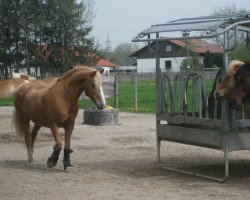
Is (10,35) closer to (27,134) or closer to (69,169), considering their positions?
(27,134)

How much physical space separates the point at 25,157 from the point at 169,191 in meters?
4.28

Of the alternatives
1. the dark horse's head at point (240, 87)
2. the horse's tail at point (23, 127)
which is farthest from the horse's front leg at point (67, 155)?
the dark horse's head at point (240, 87)

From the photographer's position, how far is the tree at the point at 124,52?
4160 inches

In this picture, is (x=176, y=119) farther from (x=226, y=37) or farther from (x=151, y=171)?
(x=226, y=37)

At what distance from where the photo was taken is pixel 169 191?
695 centimetres

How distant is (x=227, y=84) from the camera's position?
24.2ft

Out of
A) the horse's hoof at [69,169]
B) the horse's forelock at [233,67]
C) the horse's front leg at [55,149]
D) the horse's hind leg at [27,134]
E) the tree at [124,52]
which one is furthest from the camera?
the tree at [124,52]

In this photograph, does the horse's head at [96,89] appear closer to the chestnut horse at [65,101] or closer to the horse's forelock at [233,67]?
the chestnut horse at [65,101]

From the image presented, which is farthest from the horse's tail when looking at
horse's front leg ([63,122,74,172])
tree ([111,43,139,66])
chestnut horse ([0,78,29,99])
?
tree ([111,43,139,66])

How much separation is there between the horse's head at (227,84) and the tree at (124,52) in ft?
316

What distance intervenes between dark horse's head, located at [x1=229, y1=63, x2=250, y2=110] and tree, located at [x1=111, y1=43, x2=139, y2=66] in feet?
316

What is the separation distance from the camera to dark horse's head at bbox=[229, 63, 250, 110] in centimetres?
727

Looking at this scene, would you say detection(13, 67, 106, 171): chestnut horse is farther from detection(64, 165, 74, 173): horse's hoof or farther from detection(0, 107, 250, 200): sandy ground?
detection(0, 107, 250, 200): sandy ground

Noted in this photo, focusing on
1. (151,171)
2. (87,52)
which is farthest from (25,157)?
(87,52)
